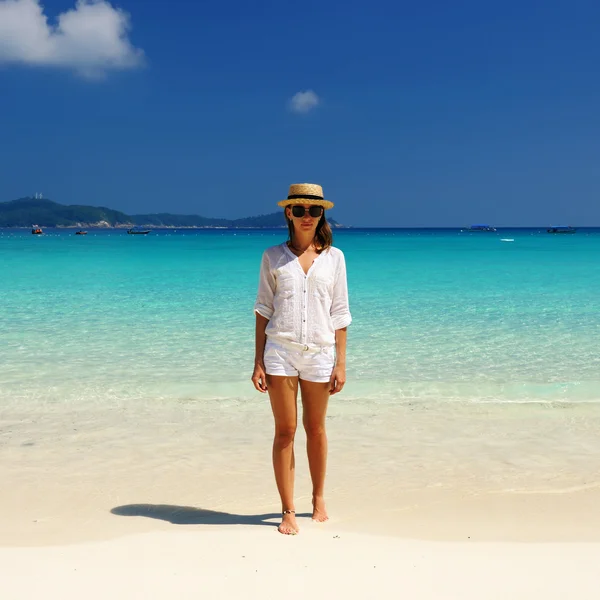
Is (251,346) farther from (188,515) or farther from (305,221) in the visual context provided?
(305,221)

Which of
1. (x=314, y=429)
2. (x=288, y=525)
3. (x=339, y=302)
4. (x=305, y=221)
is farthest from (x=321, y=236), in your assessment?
(x=288, y=525)

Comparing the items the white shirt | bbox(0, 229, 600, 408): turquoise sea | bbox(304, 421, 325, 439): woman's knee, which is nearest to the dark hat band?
the white shirt

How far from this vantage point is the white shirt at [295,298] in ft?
12.4

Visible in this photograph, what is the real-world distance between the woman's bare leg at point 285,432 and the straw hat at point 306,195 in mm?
992

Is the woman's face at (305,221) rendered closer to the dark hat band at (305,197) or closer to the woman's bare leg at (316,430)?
the dark hat band at (305,197)

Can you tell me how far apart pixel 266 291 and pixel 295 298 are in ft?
0.57

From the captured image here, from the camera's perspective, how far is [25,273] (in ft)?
96.9

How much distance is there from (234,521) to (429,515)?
1266 millimetres

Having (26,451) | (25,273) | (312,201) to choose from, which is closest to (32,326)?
(26,451)

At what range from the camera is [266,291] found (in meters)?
3.82

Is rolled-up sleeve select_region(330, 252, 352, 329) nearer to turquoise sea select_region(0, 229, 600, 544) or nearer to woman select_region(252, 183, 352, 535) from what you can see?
woman select_region(252, 183, 352, 535)

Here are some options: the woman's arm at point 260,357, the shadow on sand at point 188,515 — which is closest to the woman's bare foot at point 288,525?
the shadow on sand at point 188,515

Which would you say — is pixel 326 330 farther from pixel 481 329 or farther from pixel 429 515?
pixel 481 329

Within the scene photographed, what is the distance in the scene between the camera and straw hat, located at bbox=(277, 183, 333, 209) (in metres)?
3.79
